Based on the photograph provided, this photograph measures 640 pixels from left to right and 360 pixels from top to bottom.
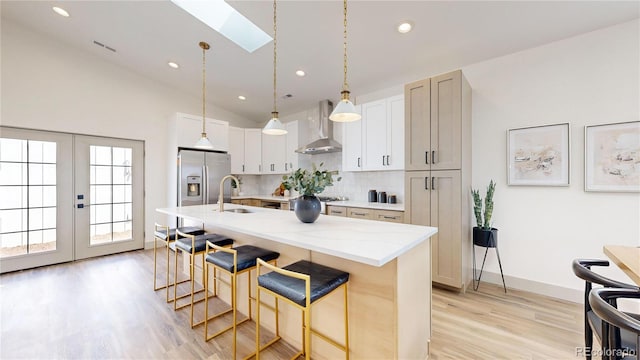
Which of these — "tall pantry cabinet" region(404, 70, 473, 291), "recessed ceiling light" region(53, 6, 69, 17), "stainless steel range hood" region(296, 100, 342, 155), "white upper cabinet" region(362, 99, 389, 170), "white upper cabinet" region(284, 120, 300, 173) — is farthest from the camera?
"white upper cabinet" region(284, 120, 300, 173)

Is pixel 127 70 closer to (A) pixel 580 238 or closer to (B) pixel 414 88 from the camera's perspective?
(B) pixel 414 88

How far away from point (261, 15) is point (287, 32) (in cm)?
33

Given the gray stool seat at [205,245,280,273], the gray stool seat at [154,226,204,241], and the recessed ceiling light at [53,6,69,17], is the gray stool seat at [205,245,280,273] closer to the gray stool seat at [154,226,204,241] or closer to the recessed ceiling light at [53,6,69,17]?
the gray stool seat at [154,226,204,241]

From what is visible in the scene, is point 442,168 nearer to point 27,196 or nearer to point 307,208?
point 307,208

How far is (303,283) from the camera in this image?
133 centimetres

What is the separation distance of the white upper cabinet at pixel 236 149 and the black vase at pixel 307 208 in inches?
152

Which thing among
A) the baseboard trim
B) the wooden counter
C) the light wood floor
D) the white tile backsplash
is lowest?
the light wood floor

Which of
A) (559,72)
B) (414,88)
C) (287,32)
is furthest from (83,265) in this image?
(559,72)

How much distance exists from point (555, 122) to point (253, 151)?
16.3ft

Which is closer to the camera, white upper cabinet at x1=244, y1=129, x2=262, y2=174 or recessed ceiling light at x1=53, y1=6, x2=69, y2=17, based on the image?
recessed ceiling light at x1=53, y1=6, x2=69, y2=17

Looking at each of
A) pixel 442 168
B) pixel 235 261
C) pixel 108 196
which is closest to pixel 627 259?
pixel 442 168

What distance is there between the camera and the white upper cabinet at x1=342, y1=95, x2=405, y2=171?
334cm

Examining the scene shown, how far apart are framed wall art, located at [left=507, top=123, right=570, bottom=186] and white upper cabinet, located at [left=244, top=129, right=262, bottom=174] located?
4.47m

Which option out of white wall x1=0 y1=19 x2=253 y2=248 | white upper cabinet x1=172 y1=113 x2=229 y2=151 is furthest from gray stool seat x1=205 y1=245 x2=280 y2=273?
white wall x1=0 y1=19 x2=253 y2=248
